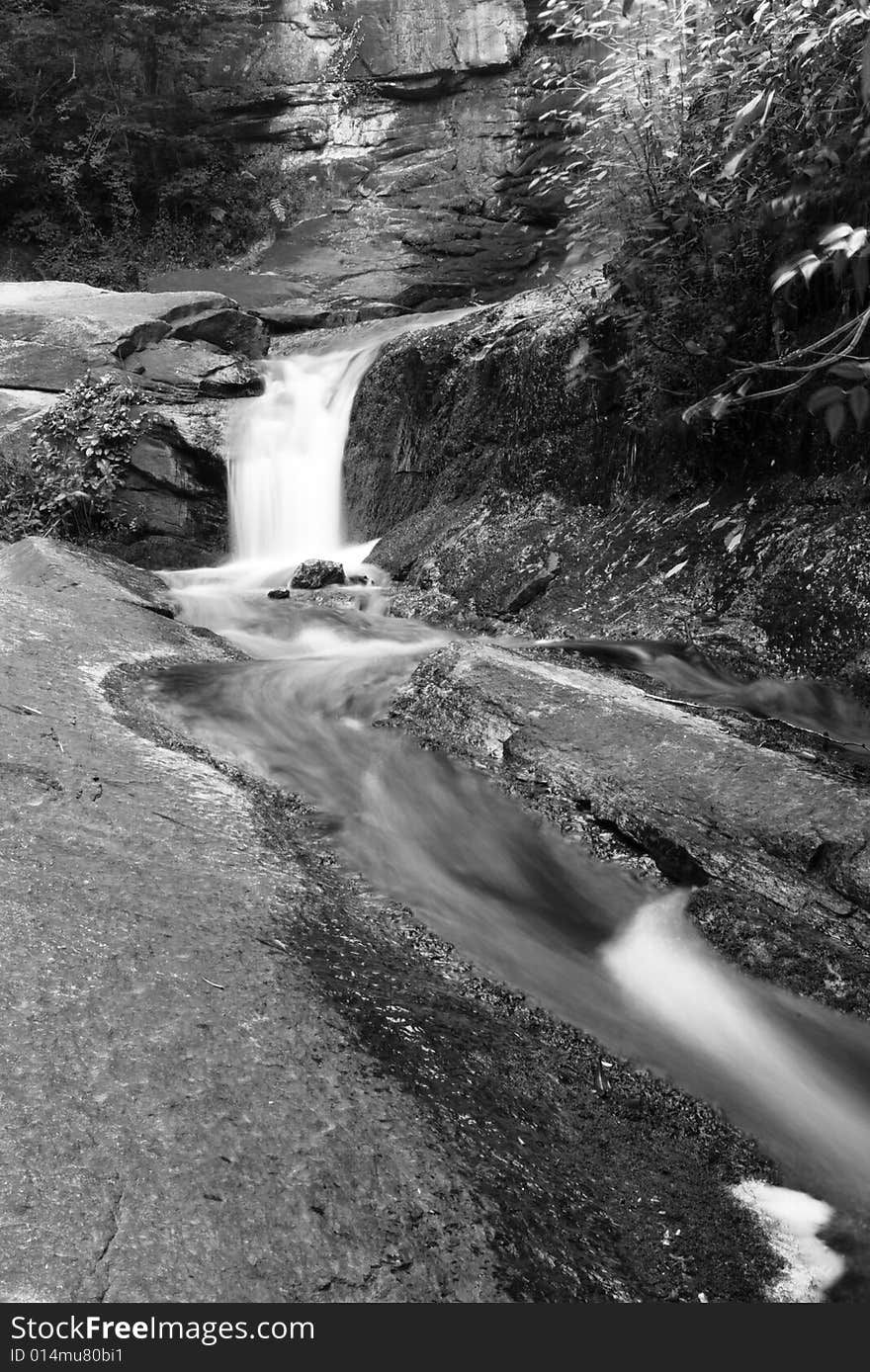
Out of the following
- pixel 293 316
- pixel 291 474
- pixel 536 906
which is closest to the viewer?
Result: pixel 536 906

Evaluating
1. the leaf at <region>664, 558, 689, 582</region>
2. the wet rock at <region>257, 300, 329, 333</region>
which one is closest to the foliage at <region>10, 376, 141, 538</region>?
the leaf at <region>664, 558, 689, 582</region>

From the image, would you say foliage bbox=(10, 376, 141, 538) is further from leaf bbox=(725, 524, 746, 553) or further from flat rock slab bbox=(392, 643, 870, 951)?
leaf bbox=(725, 524, 746, 553)

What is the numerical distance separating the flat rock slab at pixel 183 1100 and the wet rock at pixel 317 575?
4.25 m

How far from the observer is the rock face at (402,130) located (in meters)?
16.5

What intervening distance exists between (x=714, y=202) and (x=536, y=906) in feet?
11.4

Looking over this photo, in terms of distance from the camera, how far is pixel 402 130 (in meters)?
17.6

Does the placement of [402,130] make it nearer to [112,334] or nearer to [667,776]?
[112,334]

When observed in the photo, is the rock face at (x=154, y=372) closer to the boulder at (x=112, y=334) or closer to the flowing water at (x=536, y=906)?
the boulder at (x=112, y=334)

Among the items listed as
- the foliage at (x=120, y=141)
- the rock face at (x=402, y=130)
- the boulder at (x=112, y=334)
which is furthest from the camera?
the foliage at (x=120, y=141)

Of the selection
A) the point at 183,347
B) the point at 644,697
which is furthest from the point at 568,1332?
the point at 183,347

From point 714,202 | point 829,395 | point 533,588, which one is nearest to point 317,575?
point 533,588

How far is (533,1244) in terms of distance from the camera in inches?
63.5

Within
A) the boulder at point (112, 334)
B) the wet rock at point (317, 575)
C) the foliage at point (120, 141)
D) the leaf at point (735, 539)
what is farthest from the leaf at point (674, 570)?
the foliage at point (120, 141)

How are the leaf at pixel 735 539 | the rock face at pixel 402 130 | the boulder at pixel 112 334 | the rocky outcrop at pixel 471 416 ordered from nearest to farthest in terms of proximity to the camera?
the leaf at pixel 735 539 < the rocky outcrop at pixel 471 416 < the boulder at pixel 112 334 < the rock face at pixel 402 130
